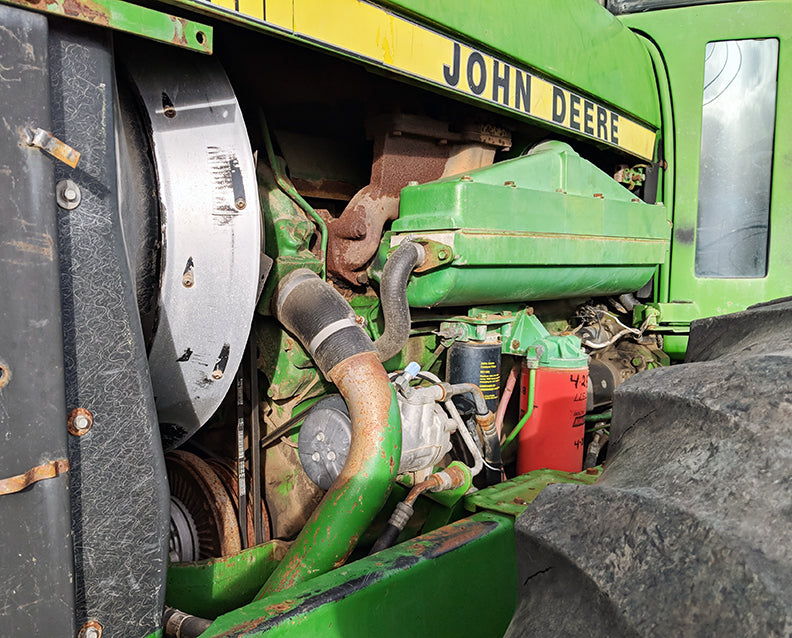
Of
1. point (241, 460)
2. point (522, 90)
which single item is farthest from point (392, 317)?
point (522, 90)

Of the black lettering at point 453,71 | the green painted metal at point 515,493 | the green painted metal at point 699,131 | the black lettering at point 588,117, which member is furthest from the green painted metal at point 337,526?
the green painted metal at point 699,131

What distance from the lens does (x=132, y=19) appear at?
790 mm

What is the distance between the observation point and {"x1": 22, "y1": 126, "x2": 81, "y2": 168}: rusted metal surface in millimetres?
717

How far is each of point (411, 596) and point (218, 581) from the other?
0.41m

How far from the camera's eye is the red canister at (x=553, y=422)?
180 cm

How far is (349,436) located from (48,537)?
23.5 inches

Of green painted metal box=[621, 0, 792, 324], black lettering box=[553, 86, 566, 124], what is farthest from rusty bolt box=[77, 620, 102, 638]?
green painted metal box=[621, 0, 792, 324]

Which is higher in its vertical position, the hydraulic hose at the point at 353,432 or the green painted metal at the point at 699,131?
the green painted metal at the point at 699,131

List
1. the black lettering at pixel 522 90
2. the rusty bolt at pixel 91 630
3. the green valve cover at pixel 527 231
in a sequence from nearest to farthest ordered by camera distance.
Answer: the rusty bolt at pixel 91 630, the green valve cover at pixel 527 231, the black lettering at pixel 522 90

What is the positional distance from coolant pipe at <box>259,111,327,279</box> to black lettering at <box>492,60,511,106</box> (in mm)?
481

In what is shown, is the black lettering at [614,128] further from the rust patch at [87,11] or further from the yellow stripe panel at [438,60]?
the rust patch at [87,11]

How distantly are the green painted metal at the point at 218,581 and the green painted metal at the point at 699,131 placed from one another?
158cm

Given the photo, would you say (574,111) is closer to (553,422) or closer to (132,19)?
(553,422)

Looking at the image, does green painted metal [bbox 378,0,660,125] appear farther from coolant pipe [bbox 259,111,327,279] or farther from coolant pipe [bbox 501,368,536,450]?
coolant pipe [bbox 501,368,536,450]
